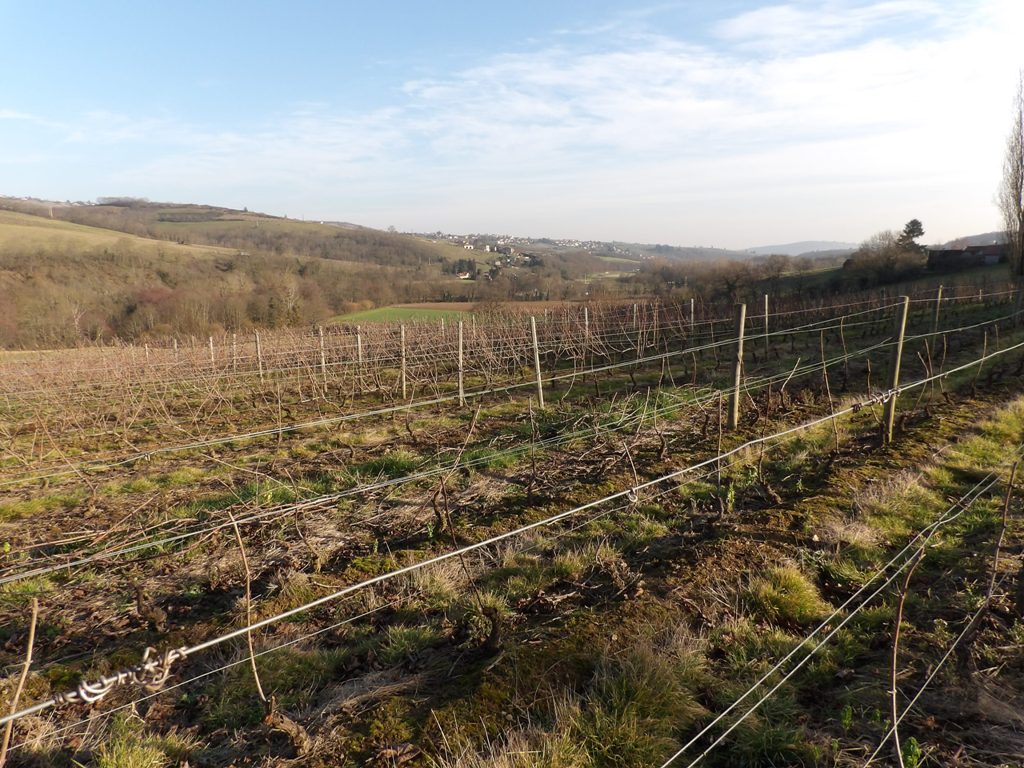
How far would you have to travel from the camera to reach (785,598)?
3078mm

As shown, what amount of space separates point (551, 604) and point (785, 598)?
1359mm

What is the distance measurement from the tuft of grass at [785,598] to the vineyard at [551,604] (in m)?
0.02

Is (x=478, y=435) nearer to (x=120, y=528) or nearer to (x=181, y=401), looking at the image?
(x=120, y=528)

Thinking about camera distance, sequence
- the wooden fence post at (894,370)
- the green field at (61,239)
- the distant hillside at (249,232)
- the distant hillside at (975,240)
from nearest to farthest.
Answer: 1. the wooden fence post at (894,370)
2. the distant hillside at (975,240)
3. the green field at (61,239)
4. the distant hillside at (249,232)

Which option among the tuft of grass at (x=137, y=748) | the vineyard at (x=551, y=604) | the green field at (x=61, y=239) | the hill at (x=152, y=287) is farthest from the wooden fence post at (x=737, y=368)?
the green field at (x=61, y=239)

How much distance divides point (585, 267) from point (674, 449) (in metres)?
78.4

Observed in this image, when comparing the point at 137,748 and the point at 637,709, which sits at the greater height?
the point at 637,709

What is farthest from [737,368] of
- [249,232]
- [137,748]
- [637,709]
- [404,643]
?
[249,232]

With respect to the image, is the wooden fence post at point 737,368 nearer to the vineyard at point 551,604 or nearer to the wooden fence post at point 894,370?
the vineyard at point 551,604

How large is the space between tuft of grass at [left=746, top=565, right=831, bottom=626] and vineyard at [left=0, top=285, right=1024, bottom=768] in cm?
2

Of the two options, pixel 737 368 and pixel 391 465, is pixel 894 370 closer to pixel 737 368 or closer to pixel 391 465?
pixel 737 368

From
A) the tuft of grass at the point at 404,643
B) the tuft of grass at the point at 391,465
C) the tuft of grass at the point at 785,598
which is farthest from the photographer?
the tuft of grass at the point at 391,465

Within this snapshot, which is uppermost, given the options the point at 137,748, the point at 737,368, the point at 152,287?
the point at 152,287

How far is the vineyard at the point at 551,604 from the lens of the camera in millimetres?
2211
